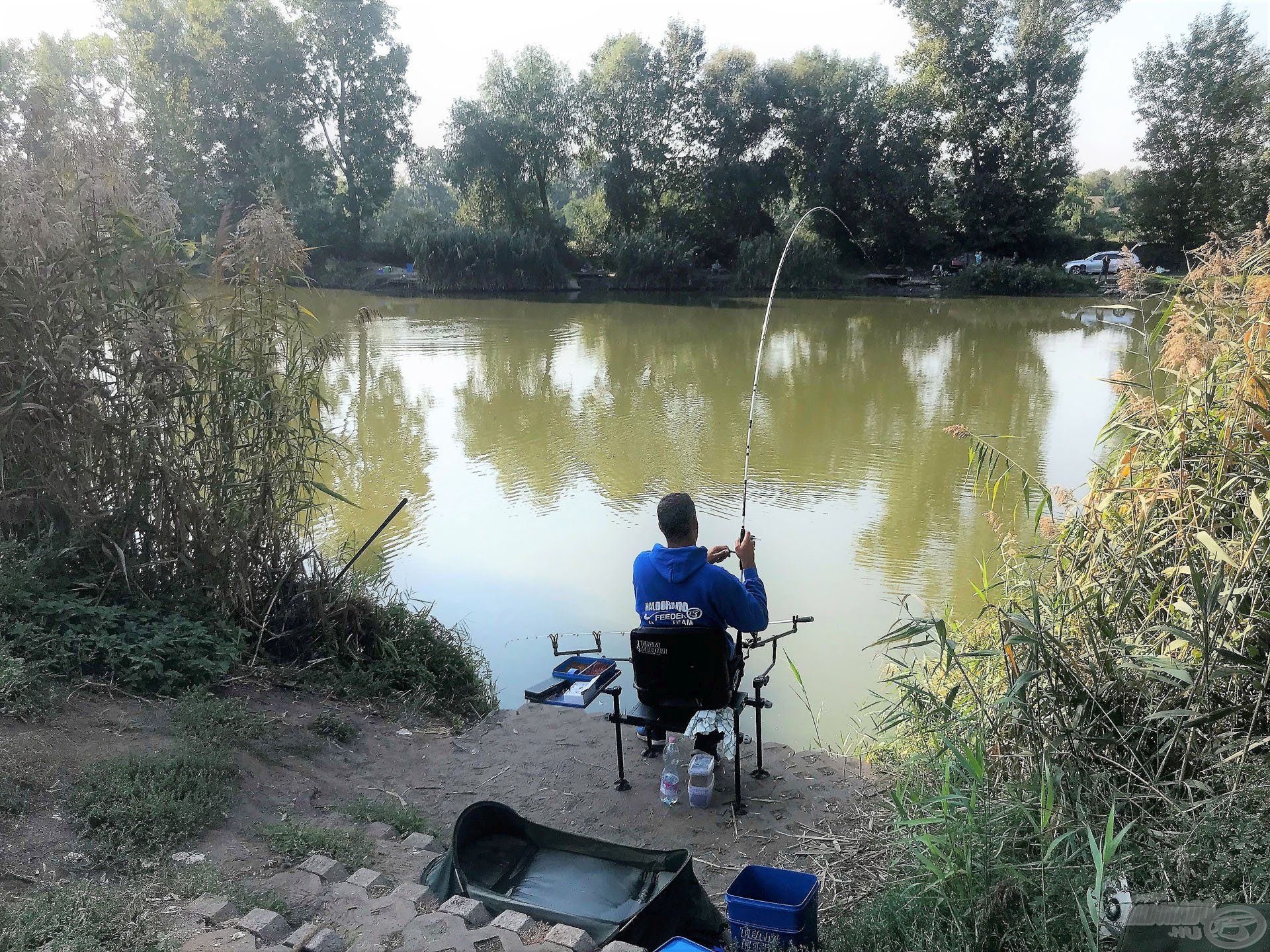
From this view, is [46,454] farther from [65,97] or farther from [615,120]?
[615,120]

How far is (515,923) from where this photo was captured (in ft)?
7.47

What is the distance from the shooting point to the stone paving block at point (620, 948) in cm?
216

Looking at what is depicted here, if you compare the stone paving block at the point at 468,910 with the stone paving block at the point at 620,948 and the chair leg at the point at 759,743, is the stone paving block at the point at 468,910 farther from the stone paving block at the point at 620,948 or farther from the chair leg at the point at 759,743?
the chair leg at the point at 759,743

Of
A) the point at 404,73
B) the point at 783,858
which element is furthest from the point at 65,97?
the point at 404,73

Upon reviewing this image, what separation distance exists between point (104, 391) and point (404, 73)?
39.7 metres

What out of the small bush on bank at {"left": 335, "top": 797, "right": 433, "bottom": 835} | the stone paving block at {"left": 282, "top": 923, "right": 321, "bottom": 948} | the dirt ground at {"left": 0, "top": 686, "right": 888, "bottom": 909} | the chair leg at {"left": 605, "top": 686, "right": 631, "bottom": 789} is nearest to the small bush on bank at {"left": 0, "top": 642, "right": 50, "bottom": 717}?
the dirt ground at {"left": 0, "top": 686, "right": 888, "bottom": 909}

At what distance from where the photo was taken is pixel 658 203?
3741 centimetres

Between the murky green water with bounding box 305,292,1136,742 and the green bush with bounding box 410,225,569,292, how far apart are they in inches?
460

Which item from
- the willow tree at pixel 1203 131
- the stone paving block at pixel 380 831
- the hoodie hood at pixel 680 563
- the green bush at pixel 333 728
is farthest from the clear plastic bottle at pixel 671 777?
the willow tree at pixel 1203 131

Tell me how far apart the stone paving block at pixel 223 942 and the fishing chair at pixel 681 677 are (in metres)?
1.51

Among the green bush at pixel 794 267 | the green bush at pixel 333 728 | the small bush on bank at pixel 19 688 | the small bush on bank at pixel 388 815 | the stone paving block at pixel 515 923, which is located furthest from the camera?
the green bush at pixel 794 267

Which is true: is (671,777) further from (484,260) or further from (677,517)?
(484,260)

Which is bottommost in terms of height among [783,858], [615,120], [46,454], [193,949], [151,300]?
[783,858]

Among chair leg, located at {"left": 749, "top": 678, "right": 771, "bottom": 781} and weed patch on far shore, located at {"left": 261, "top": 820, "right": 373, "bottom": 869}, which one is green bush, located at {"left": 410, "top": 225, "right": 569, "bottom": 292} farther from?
weed patch on far shore, located at {"left": 261, "top": 820, "right": 373, "bottom": 869}
